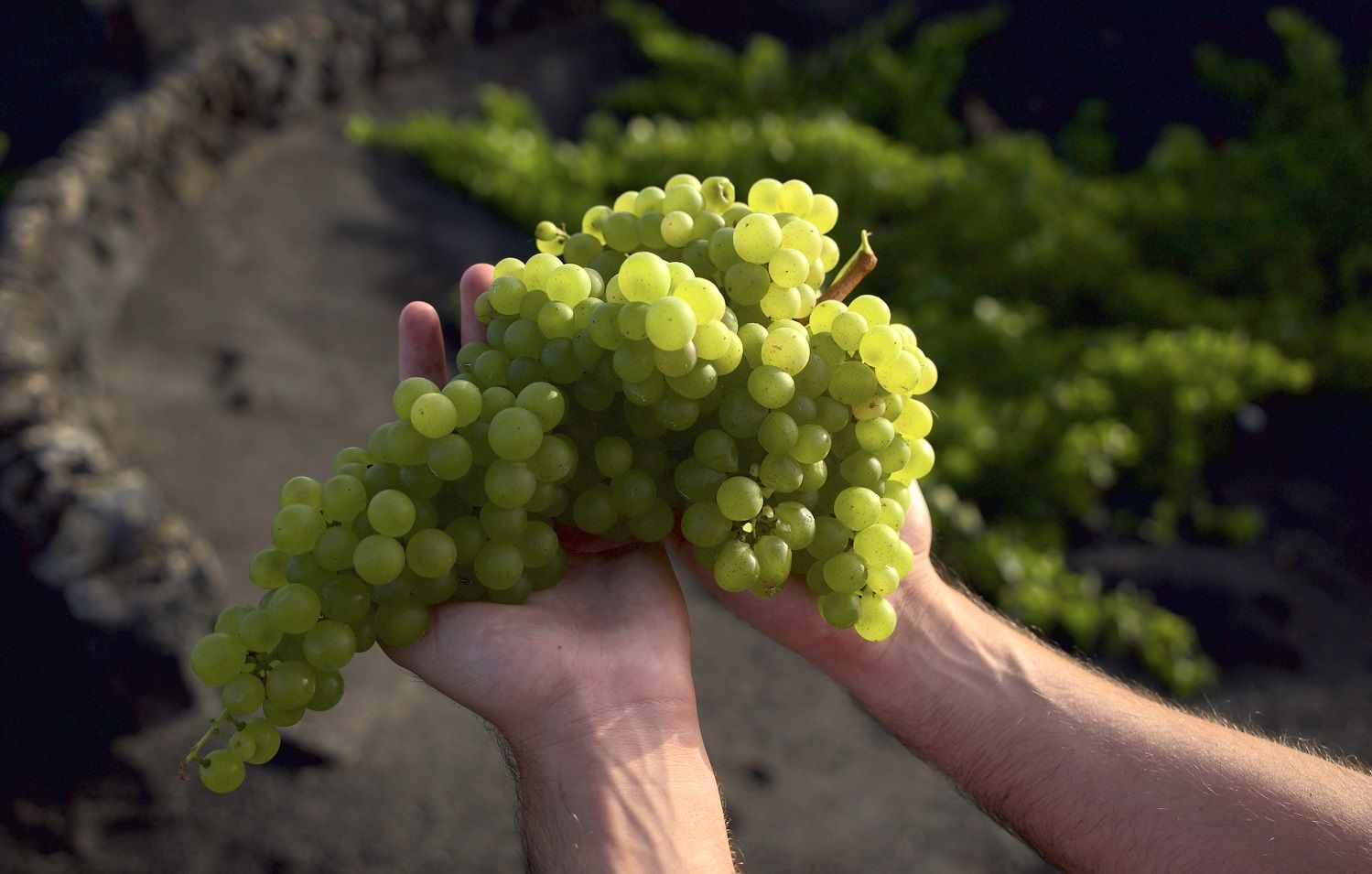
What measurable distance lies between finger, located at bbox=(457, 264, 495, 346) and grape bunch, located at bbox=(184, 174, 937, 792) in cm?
13

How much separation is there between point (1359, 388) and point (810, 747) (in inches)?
122

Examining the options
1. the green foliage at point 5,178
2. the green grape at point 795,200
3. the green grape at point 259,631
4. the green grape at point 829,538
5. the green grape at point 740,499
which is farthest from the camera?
the green foliage at point 5,178

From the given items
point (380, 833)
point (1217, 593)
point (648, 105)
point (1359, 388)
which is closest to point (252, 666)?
point (380, 833)

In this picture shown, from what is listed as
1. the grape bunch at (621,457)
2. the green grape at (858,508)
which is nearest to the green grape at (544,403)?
the grape bunch at (621,457)

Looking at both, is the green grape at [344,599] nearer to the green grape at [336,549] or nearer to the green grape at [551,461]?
the green grape at [336,549]

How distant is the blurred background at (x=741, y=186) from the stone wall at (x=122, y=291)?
16mm

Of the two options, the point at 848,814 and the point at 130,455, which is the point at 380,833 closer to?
the point at 848,814

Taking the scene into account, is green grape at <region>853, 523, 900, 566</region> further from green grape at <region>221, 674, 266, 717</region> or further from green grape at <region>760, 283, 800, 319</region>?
green grape at <region>221, 674, 266, 717</region>

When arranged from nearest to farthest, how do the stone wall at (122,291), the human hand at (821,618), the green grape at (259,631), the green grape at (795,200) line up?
the green grape at (259,631), the green grape at (795,200), the human hand at (821,618), the stone wall at (122,291)

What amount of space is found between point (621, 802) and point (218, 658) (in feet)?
1.86

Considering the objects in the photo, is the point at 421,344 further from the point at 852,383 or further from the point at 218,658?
the point at 852,383

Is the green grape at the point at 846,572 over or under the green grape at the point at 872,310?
under

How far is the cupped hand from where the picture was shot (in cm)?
143

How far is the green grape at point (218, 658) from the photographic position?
52.2 inches
